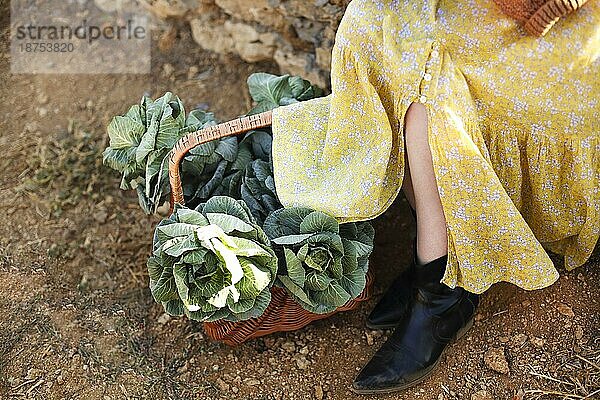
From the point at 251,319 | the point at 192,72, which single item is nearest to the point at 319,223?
the point at 251,319

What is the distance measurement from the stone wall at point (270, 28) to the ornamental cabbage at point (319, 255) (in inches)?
28.5

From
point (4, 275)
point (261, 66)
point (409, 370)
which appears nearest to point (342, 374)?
point (409, 370)

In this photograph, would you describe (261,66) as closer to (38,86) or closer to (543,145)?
(38,86)

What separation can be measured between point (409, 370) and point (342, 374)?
0.57 feet

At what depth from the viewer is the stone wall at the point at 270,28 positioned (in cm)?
219

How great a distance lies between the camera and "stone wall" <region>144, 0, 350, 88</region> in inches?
86.4

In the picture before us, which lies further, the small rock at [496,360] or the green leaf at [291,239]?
the small rock at [496,360]

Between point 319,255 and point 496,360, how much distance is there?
1.56ft

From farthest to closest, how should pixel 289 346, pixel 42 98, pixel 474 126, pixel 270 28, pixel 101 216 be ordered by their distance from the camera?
1. pixel 42 98
2. pixel 270 28
3. pixel 101 216
4. pixel 289 346
5. pixel 474 126

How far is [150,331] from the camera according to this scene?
1.90 meters

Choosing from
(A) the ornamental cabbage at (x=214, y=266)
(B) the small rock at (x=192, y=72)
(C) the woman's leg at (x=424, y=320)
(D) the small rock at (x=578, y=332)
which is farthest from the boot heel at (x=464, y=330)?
(B) the small rock at (x=192, y=72)

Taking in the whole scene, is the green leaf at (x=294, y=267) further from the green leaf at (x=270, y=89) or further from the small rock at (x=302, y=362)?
the green leaf at (x=270, y=89)

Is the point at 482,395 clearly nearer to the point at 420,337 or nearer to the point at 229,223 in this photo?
the point at 420,337

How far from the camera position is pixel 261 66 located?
246cm
